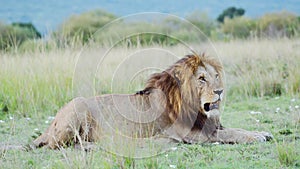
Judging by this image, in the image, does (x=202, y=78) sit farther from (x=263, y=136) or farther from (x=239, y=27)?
(x=239, y=27)

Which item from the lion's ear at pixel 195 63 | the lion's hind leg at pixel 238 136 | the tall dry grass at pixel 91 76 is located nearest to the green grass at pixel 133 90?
the tall dry grass at pixel 91 76

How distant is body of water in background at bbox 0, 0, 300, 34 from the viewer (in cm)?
5031

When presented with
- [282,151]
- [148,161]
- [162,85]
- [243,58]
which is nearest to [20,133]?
[162,85]

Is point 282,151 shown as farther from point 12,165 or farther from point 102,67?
point 102,67

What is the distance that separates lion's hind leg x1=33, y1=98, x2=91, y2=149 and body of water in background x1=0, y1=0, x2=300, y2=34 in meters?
41.9

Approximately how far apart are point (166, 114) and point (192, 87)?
15.3 inches

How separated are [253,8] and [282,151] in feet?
158

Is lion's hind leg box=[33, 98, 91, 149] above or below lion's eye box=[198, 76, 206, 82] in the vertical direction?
below

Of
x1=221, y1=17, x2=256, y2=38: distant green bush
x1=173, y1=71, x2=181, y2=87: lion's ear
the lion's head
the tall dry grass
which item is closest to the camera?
the lion's head

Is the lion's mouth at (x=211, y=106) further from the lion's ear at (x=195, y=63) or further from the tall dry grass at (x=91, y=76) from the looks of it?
the tall dry grass at (x=91, y=76)

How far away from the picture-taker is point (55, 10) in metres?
53.2

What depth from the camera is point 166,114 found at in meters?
6.09

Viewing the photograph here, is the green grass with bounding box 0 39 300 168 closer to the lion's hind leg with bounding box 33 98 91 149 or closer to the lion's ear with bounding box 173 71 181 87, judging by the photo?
the lion's hind leg with bounding box 33 98 91 149

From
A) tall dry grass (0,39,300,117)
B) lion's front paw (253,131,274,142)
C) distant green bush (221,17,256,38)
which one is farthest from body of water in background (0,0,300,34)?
lion's front paw (253,131,274,142)
